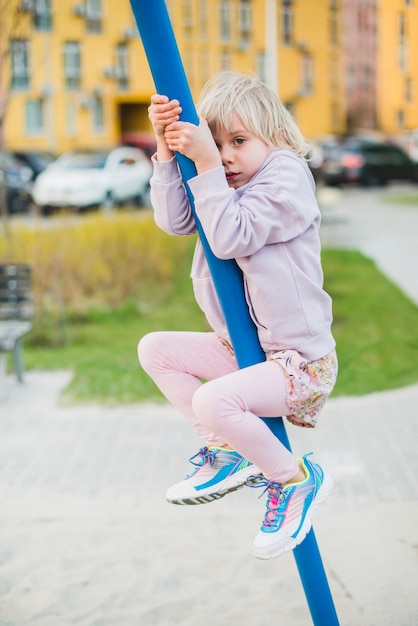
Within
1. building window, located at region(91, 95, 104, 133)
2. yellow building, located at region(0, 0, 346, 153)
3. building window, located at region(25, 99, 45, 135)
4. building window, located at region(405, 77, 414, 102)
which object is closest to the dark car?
yellow building, located at region(0, 0, 346, 153)

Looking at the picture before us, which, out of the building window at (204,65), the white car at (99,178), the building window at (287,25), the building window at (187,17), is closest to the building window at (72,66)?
the building window at (204,65)

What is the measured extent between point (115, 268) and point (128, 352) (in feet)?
8.49

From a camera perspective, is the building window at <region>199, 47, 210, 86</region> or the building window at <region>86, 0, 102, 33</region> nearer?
the building window at <region>199, 47, 210, 86</region>

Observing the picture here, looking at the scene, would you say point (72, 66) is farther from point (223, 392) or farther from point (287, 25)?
point (223, 392)

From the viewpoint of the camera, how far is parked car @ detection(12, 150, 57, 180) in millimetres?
22484

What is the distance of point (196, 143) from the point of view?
7.47ft

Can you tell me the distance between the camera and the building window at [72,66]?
37438 millimetres

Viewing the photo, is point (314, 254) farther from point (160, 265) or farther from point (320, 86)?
point (320, 86)

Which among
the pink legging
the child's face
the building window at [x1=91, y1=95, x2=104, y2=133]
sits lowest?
the building window at [x1=91, y1=95, x2=104, y2=133]

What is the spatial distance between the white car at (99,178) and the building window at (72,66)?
17.0 meters

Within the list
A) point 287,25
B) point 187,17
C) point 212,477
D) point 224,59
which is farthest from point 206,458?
point 224,59

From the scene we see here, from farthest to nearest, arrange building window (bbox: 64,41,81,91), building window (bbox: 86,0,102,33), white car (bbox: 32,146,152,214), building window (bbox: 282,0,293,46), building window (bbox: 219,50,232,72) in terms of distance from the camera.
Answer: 1. building window (bbox: 64,41,81,91)
2. building window (bbox: 86,0,102,33)
3. building window (bbox: 219,50,232,72)
4. building window (bbox: 282,0,293,46)
5. white car (bbox: 32,146,152,214)

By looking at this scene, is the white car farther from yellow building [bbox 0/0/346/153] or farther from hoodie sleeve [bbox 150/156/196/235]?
hoodie sleeve [bbox 150/156/196/235]

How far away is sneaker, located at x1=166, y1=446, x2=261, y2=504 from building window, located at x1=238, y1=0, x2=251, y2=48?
75.1ft
